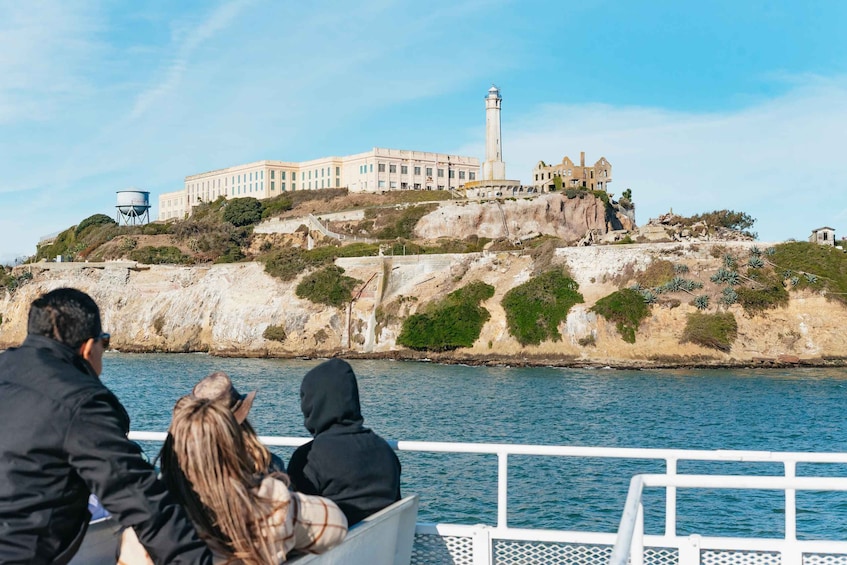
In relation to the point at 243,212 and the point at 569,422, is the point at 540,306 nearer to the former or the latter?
the point at 569,422

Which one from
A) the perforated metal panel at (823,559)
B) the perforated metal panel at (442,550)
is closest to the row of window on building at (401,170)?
the perforated metal panel at (442,550)

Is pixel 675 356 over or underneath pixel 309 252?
underneath

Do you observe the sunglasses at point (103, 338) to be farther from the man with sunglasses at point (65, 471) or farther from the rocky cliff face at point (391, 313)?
the rocky cliff face at point (391, 313)

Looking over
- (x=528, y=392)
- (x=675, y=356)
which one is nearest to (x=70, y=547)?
(x=528, y=392)

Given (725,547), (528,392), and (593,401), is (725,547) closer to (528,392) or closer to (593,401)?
(593,401)

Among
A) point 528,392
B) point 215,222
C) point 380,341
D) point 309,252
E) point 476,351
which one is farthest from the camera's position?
point 215,222

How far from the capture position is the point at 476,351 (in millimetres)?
65438

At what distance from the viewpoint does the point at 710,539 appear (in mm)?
6094

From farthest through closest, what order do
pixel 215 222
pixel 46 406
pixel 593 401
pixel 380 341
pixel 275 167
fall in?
1. pixel 275 167
2. pixel 215 222
3. pixel 380 341
4. pixel 593 401
5. pixel 46 406

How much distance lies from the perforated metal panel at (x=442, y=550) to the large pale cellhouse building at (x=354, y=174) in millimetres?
121109

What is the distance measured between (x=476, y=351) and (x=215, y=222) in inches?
2525

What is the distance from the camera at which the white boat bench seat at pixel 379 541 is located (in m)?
4.57

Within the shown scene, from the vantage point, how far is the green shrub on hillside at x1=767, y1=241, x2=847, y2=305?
61156 millimetres

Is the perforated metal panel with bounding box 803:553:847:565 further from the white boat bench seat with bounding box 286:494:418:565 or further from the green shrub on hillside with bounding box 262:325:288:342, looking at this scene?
the green shrub on hillside with bounding box 262:325:288:342
